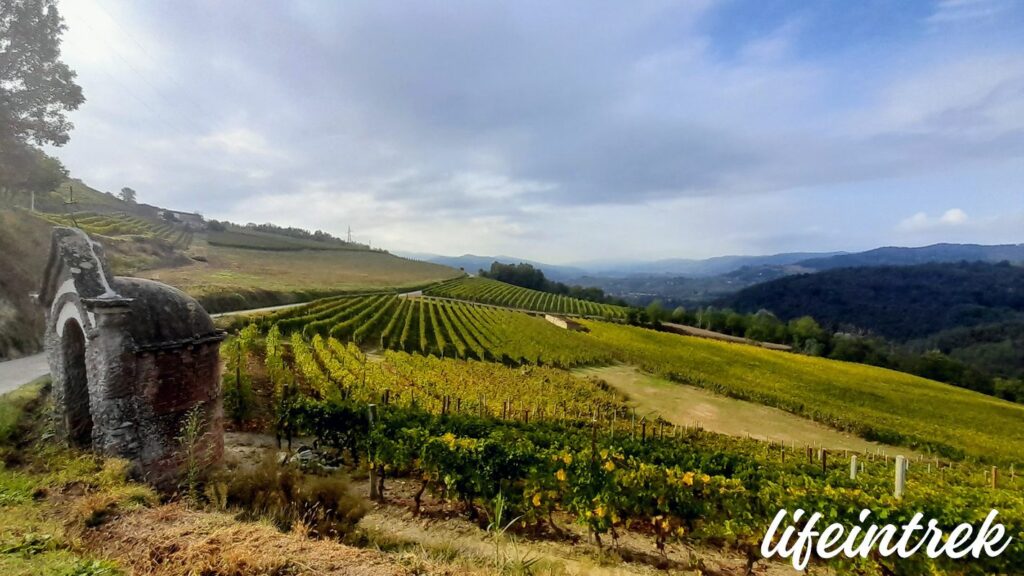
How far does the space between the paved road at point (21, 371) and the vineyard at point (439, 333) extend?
1488cm

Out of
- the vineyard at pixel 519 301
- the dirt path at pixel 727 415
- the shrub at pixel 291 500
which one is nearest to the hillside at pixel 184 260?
the shrub at pixel 291 500

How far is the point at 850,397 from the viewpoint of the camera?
33.1m

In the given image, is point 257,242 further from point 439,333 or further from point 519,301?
point 439,333

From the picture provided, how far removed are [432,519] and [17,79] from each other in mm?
37431

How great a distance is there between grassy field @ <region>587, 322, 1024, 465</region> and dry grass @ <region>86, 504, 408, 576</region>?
2764 cm

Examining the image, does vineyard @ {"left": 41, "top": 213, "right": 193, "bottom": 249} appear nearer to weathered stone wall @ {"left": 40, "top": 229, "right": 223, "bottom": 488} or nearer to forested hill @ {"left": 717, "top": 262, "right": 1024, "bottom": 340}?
weathered stone wall @ {"left": 40, "top": 229, "right": 223, "bottom": 488}

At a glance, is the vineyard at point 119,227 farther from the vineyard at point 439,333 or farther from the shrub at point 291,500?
the shrub at point 291,500

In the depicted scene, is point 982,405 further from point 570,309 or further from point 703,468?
point 570,309

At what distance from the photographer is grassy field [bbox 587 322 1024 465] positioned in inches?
918

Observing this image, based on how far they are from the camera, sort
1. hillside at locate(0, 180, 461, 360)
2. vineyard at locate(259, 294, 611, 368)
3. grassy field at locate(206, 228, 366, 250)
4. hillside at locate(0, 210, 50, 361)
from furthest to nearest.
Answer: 1. grassy field at locate(206, 228, 366, 250)
2. vineyard at locate(259, 294, 611, 368)
3. hillside at locate(0, 180, 461, 360)
4. hillside at locate(0, 210, 50, 361)

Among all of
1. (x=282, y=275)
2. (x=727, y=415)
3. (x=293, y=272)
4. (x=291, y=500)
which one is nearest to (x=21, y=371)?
(x=291, y=500)

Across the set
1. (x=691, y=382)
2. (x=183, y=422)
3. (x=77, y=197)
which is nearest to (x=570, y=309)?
(x=691, y=382)

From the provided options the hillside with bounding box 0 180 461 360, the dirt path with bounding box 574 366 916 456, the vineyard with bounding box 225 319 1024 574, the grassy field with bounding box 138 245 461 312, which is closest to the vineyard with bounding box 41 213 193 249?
the hillside with bounding box 0 180 461 360

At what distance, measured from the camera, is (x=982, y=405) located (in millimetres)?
35969
